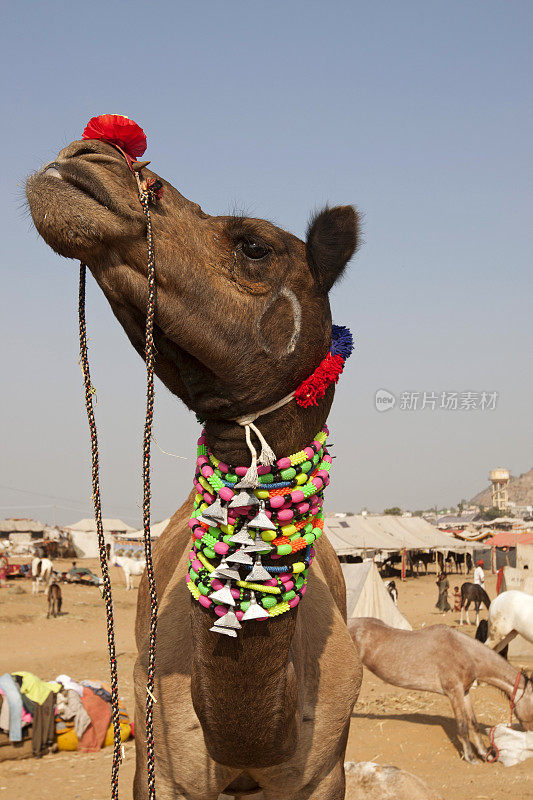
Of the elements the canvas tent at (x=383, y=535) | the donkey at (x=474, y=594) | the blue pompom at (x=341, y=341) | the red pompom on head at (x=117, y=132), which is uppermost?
the red pompom on head at (x=117, y=132)

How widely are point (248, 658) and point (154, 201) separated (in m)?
1.50

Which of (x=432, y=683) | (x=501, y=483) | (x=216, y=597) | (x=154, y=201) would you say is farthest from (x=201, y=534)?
(x=501, y=483)

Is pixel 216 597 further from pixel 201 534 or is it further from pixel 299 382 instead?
pixel 299 382

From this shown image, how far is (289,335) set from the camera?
2.40 m

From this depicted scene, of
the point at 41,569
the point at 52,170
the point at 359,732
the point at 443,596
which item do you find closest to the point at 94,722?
the point at 359,732

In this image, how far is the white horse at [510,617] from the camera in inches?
474

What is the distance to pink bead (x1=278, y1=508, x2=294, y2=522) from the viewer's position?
233 cm

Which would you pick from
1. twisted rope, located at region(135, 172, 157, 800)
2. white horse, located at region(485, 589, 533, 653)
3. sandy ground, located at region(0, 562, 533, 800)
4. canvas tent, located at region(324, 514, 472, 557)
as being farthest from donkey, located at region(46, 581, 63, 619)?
twisted rope, located at region(135, 172, 157, 800)

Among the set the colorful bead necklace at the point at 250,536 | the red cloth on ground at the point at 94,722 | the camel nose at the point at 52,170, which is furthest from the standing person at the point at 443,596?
the camel nose at the point at 52,170

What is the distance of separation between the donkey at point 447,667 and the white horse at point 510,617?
206 centimetres

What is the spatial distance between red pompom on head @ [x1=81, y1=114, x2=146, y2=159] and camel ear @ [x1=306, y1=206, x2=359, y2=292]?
645 millimetres

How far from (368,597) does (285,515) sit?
1588 cm

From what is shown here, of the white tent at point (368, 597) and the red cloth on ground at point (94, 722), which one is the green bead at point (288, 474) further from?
the white tent at point (368, 597)

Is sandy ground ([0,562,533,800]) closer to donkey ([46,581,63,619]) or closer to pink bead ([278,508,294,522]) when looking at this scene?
donkey ([46,581,63,619])
